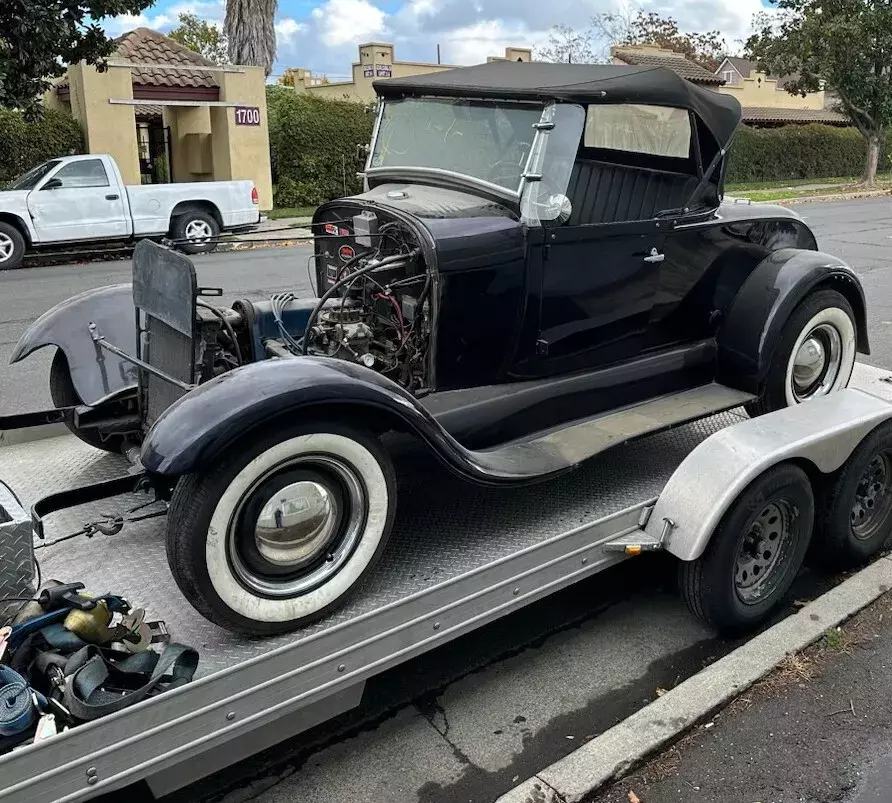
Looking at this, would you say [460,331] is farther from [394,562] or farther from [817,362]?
[817,362]

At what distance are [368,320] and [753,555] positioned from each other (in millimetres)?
1975

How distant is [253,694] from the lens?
2.44 m

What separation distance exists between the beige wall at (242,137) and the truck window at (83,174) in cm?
623

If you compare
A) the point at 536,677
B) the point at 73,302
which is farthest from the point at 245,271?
the point at 536,677

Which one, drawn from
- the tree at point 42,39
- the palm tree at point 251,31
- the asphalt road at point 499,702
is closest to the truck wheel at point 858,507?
the asphalt road at point 499,702

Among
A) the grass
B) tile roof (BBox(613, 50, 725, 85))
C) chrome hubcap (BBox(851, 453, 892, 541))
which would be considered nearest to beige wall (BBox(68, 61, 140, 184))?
the grass

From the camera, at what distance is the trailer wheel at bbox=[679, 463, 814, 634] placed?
11.1ft

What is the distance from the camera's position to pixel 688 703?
121 inches

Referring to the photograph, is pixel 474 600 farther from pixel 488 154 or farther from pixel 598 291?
pixel 488 154

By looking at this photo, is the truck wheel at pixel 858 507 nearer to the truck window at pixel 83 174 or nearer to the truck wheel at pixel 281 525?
the truck wheel at pixel 281 525

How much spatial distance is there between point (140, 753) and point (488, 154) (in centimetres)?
298

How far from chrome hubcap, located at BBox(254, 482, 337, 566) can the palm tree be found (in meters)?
20.9

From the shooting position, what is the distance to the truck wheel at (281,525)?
8.62 ft

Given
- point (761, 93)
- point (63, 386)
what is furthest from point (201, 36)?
point (63, 386)
